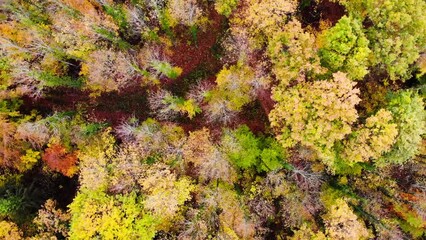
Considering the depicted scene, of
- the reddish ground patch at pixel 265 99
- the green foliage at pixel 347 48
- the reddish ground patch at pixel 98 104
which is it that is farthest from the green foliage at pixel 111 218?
the green foliage at pixel 347 48

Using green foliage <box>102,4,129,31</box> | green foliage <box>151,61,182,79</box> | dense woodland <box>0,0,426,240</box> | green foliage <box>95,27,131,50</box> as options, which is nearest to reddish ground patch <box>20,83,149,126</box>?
dense woodland <box>0,0,426,240</box>

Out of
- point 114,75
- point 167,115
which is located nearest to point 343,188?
point 167,115

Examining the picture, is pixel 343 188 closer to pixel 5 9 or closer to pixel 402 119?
pixel 402 119

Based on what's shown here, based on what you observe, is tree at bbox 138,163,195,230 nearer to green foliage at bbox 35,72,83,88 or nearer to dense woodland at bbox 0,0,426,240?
dense woodland at bbox 0,0,426,240

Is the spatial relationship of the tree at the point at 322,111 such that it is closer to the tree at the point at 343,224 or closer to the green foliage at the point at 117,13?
the tree at the point at 343,224

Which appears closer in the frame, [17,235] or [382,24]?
[382,24]

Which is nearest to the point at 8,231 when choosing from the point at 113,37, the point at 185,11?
the point at 113,37
